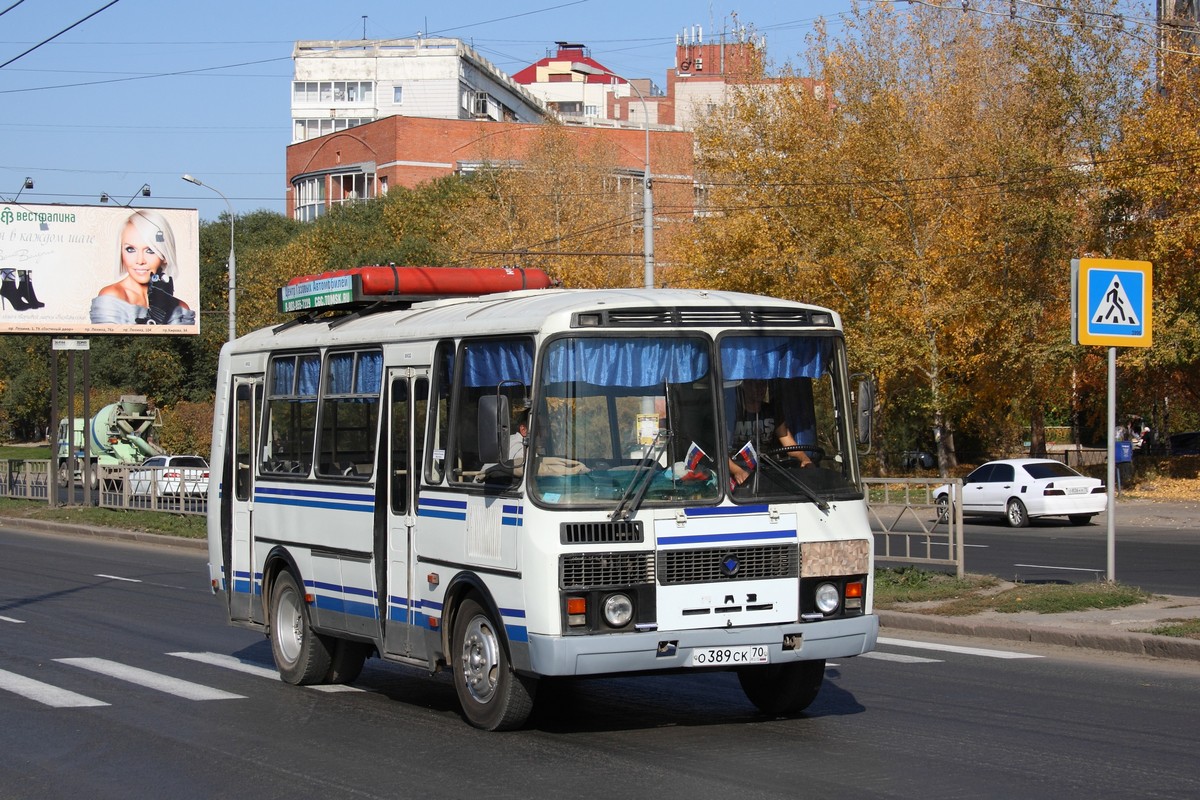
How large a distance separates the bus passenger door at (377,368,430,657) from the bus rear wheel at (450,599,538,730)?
65 centimetres

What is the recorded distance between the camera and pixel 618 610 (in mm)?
8648

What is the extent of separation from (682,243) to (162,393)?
37994 millimetres

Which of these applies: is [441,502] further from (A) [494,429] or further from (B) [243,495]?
(B) [243,495]

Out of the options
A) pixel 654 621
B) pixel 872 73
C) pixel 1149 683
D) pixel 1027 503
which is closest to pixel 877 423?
pixel 872 73

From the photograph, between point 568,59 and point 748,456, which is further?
point 568,59

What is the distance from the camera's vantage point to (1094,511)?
Answer: 104 ft

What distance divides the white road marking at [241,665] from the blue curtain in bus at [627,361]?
13.4ft

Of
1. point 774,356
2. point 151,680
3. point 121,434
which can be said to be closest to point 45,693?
point 151,680

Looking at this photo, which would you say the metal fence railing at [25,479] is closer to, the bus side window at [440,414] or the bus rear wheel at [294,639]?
the bus rear wheel at [294,639]

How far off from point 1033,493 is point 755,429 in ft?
79.8

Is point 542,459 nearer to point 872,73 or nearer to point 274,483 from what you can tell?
point 274,483

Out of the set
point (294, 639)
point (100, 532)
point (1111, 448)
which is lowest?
point (100, 532)

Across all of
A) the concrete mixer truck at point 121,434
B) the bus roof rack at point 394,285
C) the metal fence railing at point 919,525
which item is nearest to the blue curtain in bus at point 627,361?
the bus roof rack at point 394,285

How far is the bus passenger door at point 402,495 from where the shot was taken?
10172mm
